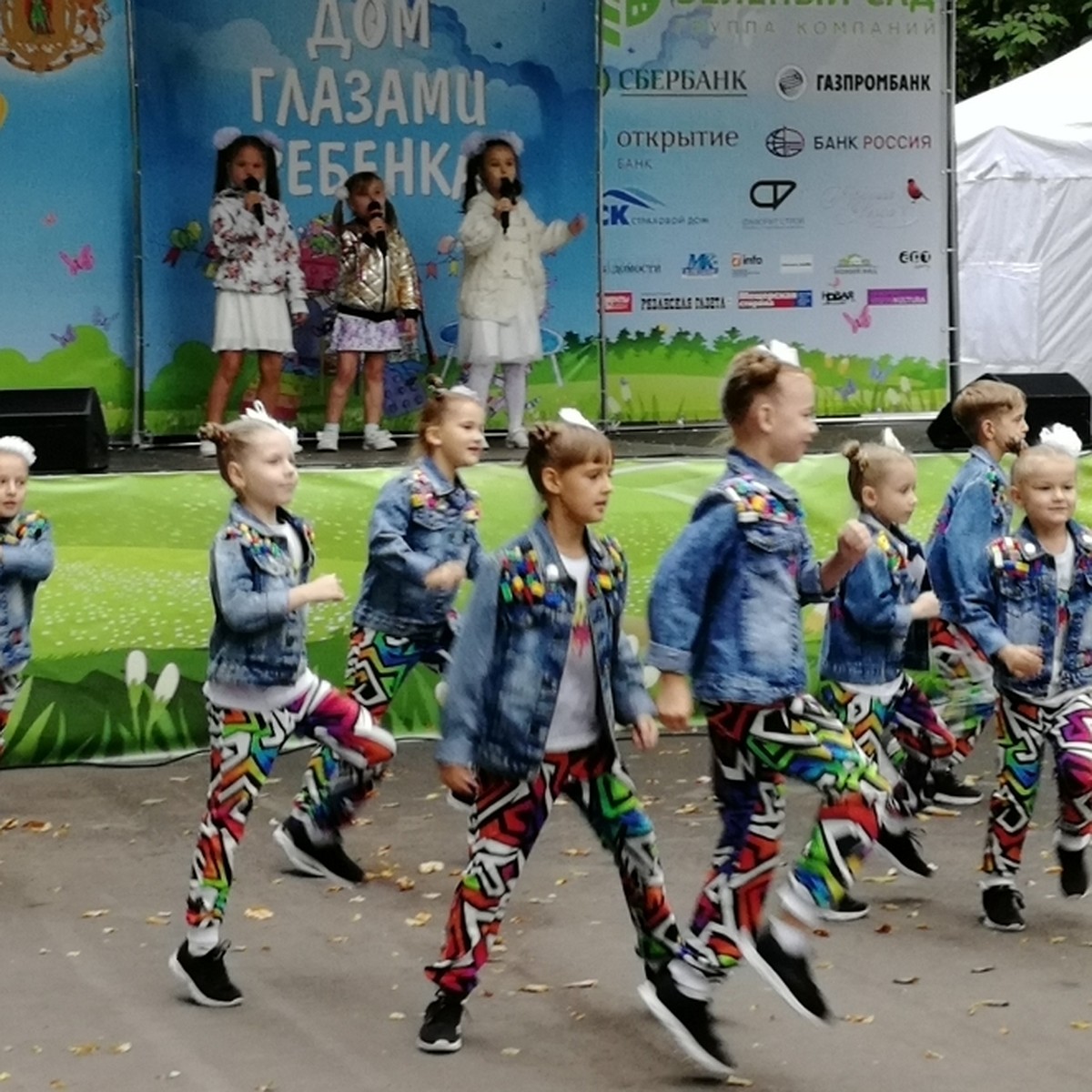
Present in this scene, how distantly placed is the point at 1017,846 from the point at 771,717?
179 cm

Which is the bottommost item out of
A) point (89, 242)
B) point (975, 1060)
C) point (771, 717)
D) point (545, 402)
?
point (975, 1060)

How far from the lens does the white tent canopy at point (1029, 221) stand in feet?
64.2

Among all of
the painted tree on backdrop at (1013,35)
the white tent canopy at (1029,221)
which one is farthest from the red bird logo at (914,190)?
the painted tree on backdrop at (1013,35)

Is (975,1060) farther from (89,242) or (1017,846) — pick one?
(89,242)

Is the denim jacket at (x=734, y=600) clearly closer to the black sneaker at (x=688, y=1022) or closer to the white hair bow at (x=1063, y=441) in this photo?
the black sneaker at (x=688, y=1022)

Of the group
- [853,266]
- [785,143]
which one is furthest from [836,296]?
[785,143]

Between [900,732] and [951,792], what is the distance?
84 cm

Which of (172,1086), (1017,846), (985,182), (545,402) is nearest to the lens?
(172,1086)

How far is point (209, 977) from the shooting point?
627 centimetres

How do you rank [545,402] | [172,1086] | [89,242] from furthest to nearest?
1. [545,402]
2. [89,242]
3. [172,1086]

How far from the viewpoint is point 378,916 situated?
7.29m

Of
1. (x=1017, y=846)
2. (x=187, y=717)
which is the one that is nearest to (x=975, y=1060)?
(x=1017, y=846)

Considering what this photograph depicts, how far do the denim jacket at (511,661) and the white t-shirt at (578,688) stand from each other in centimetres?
4

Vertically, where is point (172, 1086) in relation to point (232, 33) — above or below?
below
